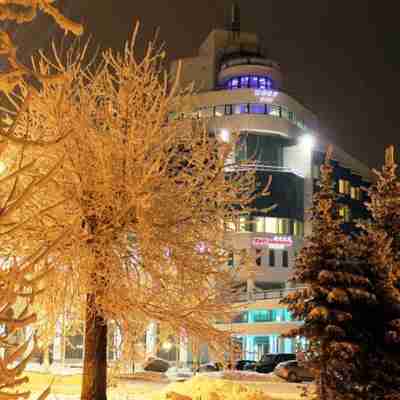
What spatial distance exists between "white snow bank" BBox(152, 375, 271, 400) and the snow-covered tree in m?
2.49

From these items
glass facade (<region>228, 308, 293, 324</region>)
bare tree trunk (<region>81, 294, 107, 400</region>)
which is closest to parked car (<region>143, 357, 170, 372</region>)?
glass facade (<region>228, 308, 293, 324</region>)

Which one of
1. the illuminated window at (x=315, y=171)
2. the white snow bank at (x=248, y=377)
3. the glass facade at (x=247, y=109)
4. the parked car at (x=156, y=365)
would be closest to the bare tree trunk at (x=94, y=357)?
the white snow bank at (x=248, y=377)

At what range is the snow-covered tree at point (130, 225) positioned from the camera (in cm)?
1190

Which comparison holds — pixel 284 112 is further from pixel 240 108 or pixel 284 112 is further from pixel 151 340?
pixel 151 340

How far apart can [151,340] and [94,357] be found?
2862mm

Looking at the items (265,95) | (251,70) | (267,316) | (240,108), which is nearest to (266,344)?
(267,316)

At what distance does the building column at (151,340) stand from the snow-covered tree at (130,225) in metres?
1.03

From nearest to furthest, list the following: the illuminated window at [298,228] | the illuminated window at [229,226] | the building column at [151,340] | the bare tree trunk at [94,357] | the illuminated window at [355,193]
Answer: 1. the bare tree trunk at [94,357]
2. the illuminated window at [229,226]
3. the building column at [151,340]
4. the illuminated window at [298,228]
5. the illuminated window at [355,193]

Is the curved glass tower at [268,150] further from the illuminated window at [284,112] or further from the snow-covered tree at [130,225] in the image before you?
the snow-covered tree at [130,225]

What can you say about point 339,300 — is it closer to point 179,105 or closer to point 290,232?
point 179,105

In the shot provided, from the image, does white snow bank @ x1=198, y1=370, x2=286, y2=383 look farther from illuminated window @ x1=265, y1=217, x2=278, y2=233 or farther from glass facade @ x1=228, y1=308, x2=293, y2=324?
illuminated window @ x1=265, y1=217, x2=278, y2=233

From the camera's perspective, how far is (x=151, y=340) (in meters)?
15.6

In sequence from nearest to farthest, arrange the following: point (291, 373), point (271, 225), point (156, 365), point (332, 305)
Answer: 1. point (332, 305)
2. point (291, 373)
3. point (156, 365)
4. point (271, 225)

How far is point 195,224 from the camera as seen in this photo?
1276 centimetres
